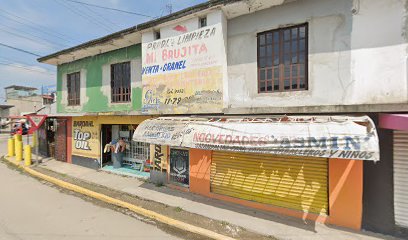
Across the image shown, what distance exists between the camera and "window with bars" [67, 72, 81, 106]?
1211 cm

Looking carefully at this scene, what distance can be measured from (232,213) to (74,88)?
35.7ft

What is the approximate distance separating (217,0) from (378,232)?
7.32 meters

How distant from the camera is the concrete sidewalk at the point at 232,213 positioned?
5254 millimetres

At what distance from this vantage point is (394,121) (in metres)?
4.70

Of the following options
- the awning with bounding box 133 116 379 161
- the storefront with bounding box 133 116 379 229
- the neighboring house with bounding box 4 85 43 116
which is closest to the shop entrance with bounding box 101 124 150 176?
the storefront with bounding box 133 116 379 229

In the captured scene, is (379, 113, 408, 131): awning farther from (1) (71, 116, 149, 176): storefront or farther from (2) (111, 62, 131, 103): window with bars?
(2) (111, 62, 131, 103): window with bars

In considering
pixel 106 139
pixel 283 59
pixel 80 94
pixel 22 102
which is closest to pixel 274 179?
pixel 283 59

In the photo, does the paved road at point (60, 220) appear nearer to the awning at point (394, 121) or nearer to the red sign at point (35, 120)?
the red sign at point (35, 120)

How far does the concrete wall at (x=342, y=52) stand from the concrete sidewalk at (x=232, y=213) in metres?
2.95

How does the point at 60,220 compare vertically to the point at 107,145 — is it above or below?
below

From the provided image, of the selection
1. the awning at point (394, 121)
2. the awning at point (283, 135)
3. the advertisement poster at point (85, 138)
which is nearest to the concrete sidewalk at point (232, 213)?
the advertisement poster at point (85, 138)

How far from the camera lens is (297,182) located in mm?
6121

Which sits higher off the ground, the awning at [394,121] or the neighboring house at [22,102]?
the neighboring house at [22,102]

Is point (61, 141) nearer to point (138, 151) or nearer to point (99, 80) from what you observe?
point (99, 80)
